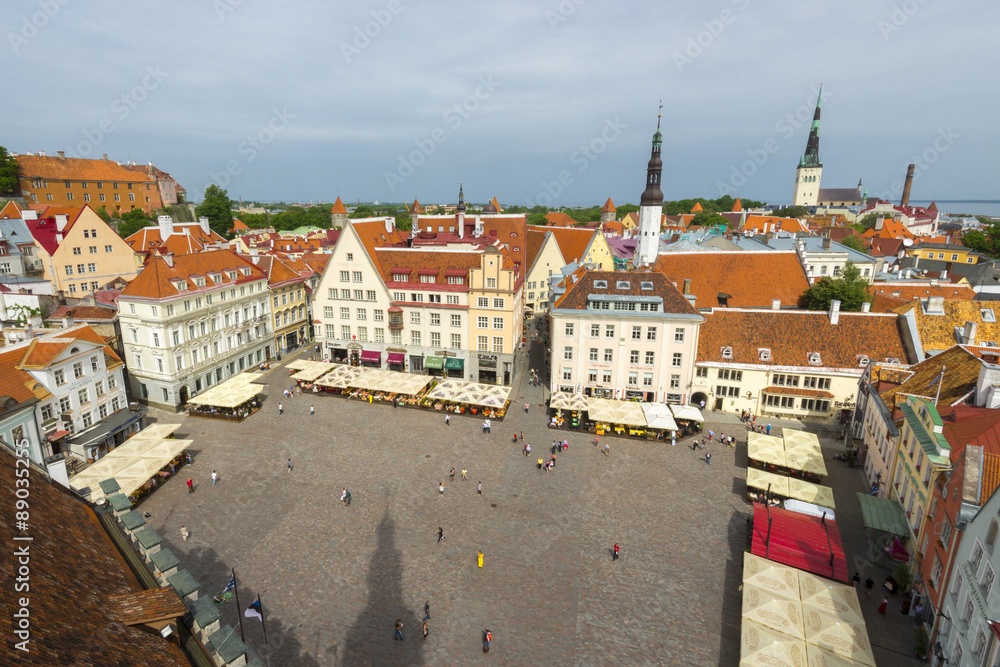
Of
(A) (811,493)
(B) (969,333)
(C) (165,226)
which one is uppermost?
(C) (165,226)

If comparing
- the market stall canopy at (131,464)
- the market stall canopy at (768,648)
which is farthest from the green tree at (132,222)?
the market stall canopy at (768,648)

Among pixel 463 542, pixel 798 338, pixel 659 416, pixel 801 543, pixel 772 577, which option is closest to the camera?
pixel 772 577

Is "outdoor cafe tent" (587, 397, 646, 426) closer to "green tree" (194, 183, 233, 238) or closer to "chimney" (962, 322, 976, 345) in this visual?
"chimney" (962, 322, 976, 345)

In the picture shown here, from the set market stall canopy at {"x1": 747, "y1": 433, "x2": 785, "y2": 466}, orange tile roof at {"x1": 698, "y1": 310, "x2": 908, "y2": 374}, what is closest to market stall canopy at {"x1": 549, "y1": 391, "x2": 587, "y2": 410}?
orange tile roof at {"x1": 698, "y1": 310, "x2": 908, "y2": 374}

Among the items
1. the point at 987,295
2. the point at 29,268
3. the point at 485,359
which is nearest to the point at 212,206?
the point at 29,268

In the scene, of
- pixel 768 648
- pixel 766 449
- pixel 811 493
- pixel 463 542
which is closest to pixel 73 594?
pixel 463 542

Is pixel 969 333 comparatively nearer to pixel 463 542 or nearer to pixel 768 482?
pixel 768 482

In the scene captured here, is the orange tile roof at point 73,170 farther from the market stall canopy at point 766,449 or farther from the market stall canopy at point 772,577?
the market stall canopy at point 772,577
